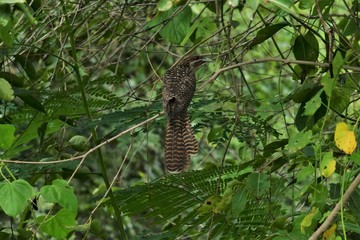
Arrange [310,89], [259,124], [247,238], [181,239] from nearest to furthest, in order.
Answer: [310,89], [247,238], [259,124], [181,239]

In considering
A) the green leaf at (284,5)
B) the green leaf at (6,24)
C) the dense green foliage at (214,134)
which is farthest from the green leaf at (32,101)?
the green leaf at (284,5)

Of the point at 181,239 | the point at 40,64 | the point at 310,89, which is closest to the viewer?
the point at 310,89

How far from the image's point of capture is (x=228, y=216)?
3.21 m

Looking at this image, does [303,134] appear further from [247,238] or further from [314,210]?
[247,238]

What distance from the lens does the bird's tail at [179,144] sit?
10.7 ft

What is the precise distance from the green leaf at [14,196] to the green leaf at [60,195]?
0.08 metres

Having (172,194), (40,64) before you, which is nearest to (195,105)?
(172,194)

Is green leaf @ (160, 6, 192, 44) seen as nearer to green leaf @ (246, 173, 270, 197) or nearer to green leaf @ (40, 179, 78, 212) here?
green leaf @ (246, 173, 270, 197)

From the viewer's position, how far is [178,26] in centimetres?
320

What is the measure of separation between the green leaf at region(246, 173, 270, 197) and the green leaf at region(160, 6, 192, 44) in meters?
0.56

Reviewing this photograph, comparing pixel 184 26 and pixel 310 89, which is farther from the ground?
pixel 184 26

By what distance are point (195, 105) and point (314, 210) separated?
3.95 ft

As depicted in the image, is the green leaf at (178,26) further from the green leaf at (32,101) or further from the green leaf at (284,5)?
the green leaf at (284,5)

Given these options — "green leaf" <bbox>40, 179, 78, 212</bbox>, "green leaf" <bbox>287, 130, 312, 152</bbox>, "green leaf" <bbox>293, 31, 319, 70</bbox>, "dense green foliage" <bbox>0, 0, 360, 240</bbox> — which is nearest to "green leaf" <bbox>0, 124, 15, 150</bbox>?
"dense green foliage" <bbox>0, 0, 360, 240</bbox>
